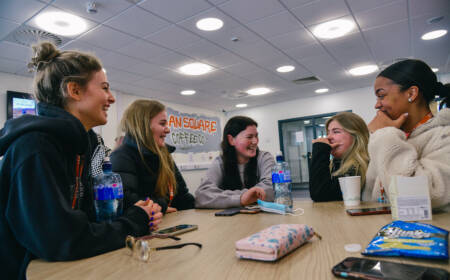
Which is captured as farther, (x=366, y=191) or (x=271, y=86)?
(x=271, y=86)

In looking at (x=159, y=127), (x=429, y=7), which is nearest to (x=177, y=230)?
(x=159, y=127)

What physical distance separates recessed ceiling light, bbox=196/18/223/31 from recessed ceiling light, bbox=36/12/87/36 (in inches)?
50.3

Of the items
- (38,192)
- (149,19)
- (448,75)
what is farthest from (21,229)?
(448,75)

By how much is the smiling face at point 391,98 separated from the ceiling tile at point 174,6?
212 cm

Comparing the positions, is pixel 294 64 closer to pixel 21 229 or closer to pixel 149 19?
pixel 149 19

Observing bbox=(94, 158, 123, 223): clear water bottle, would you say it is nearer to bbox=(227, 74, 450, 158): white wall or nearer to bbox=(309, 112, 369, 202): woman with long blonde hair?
bbox=(309, 112, 369, 202): woman with long blonde hair

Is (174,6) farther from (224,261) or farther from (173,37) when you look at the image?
(224,261)

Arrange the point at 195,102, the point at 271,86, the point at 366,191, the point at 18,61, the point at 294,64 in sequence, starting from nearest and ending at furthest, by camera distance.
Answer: the point at 366,191 → the point at 18,61 → the point at 294,64 → the point at 271,86 → the point at 195,102

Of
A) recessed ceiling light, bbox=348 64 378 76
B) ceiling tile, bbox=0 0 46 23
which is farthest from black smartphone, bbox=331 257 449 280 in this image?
recessed ceiling light, bbox=348 64 378 76

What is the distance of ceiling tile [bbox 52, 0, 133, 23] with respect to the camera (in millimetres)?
2793

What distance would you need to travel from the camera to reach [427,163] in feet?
3.71

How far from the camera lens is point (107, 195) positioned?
3.52 ft

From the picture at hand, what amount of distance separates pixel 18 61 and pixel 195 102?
428cm

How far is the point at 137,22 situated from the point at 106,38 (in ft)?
1.96
